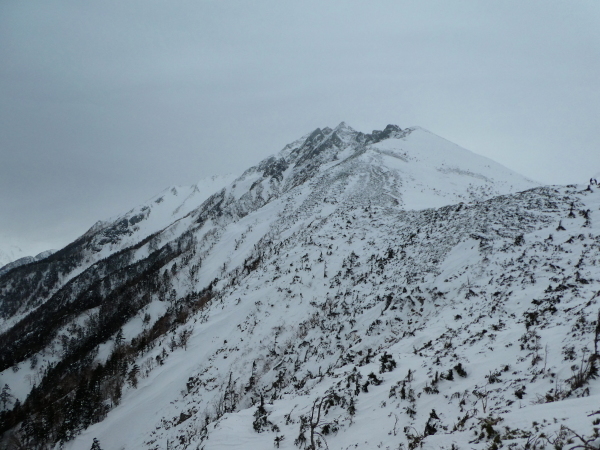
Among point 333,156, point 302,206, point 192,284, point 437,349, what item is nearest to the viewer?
point 437,349

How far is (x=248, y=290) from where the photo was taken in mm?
25547

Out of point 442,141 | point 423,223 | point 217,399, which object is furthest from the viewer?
point 442,141

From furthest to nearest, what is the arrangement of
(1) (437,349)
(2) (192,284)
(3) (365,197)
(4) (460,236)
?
(2) (192,284)
(3) (365,197)
(4) (460,236)
(1) (437,349)

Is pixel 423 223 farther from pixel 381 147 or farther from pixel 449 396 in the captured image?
pixel 381 147

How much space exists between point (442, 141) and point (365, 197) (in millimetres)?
47063

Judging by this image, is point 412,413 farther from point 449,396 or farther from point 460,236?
point 460,236

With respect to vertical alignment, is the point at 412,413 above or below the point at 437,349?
above

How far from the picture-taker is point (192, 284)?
5553 cm

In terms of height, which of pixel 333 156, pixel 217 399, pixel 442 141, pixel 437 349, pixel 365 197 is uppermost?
pixel 333 156

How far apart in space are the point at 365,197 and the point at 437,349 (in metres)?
29.8

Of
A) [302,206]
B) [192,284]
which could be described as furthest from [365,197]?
[192,284]

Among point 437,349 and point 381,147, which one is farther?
point 381,147

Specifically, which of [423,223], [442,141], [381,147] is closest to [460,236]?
[423,223]

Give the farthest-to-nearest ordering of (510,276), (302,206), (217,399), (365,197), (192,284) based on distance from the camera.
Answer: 1. (192,284)
2. (302,206)
3. (365,197)
4. (217,399)
5. (510,276)
